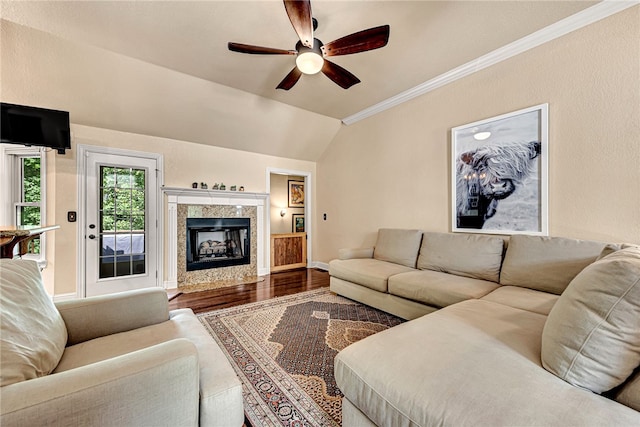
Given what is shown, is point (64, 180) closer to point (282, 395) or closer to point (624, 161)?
point (282, 395)

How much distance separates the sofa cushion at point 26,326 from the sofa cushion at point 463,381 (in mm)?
1140

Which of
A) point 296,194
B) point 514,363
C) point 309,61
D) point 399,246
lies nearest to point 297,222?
point 296,194

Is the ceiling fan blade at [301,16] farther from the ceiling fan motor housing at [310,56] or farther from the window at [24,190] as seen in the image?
the window at [24,190]

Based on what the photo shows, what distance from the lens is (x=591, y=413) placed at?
2.56 ft

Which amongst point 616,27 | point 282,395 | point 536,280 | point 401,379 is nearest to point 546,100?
point 616,27

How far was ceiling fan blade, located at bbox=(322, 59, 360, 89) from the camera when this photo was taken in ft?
7.77

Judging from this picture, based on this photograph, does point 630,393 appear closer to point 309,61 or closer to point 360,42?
point 360,42

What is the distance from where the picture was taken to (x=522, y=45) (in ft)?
8.27

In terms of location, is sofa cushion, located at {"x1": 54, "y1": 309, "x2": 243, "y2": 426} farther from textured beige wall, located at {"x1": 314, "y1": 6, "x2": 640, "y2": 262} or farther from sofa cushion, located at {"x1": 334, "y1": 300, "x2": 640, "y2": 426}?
textured beige wall, located at {"x1": 314, "y1": 6, "x2": 640, "y2": 262}

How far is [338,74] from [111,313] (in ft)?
8.42

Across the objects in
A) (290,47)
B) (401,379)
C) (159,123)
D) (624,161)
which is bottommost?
(401,379)

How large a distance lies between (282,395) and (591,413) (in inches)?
56.4

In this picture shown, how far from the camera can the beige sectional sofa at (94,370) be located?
0.74m

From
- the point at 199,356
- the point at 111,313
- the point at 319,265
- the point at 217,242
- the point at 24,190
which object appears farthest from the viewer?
the point at 319,265
